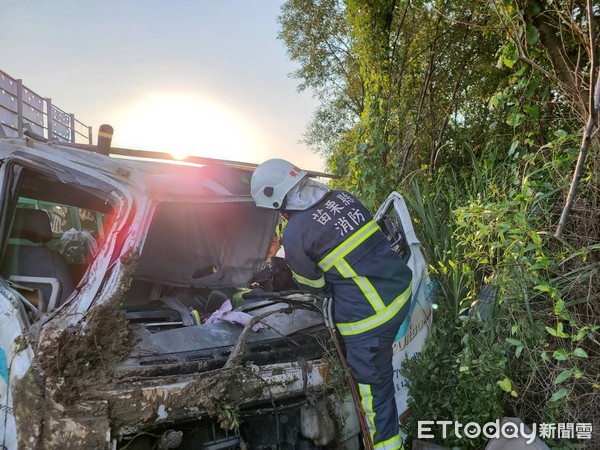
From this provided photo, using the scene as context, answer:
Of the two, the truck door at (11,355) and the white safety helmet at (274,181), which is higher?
the white safety helmet at (274,181)

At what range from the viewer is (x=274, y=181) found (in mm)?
2832

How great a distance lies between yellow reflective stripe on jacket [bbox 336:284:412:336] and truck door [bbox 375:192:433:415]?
249mm

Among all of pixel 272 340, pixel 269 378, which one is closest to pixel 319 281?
pixel 272 340

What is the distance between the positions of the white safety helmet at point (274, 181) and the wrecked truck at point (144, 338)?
0.29m

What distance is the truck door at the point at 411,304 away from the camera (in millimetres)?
2855

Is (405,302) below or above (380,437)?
above

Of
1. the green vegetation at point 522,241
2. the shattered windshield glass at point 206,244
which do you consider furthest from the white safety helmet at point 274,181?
the green vegetation at point 522,241

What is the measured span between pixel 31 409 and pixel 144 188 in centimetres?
111

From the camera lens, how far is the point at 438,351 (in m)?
2.93

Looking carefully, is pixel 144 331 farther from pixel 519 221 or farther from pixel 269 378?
pixel 519 221

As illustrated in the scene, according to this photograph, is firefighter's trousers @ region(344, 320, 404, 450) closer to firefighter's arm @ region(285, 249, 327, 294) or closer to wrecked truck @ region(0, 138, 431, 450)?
wrecked truck @ region(0, 138, 431, 450)

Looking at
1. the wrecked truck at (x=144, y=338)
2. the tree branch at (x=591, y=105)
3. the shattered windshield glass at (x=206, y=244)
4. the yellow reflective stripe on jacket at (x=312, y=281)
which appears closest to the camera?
the wrecked truck at (x=144, y=338)

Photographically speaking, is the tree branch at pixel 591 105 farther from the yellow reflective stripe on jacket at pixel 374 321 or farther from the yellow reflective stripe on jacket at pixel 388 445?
the yellow reflective stripe on jacket at pixel 388 445

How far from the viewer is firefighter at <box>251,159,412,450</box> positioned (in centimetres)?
261
